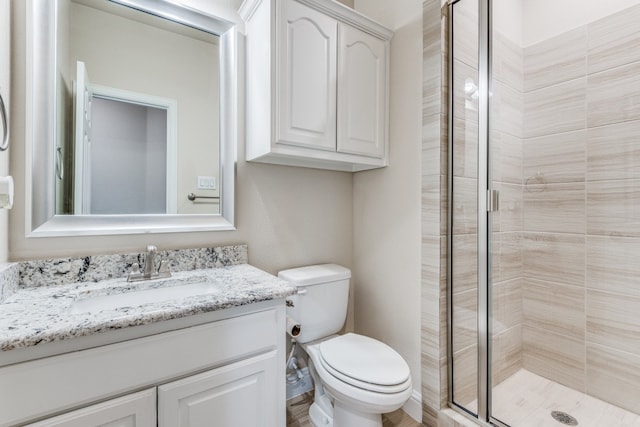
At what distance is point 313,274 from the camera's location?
1533 mm

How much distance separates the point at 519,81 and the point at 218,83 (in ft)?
5.65

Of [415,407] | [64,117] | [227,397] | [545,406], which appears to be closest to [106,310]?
[227,397]

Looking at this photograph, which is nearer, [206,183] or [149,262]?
[149,262]

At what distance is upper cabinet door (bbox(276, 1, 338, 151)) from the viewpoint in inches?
51.1

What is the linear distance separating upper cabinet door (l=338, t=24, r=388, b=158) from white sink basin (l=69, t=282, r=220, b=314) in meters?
0.90

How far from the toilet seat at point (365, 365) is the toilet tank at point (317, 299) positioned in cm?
13

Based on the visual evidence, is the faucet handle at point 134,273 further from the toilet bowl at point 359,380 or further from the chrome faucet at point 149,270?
the toilet bowl at point 359,380

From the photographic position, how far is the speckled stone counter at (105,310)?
26.8 inches

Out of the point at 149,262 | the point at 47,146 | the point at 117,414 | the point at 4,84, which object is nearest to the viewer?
the point at 117,414

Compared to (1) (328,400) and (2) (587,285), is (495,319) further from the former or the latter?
(1) (328,400)

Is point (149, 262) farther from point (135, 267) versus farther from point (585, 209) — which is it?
point (585, 209)

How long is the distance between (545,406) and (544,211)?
1053 millimetres

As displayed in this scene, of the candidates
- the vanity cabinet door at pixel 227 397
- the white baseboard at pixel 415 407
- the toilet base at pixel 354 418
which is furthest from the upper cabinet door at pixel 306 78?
the white baseboard at pixel 415 407

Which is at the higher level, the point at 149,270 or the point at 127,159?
the point at 127,159
